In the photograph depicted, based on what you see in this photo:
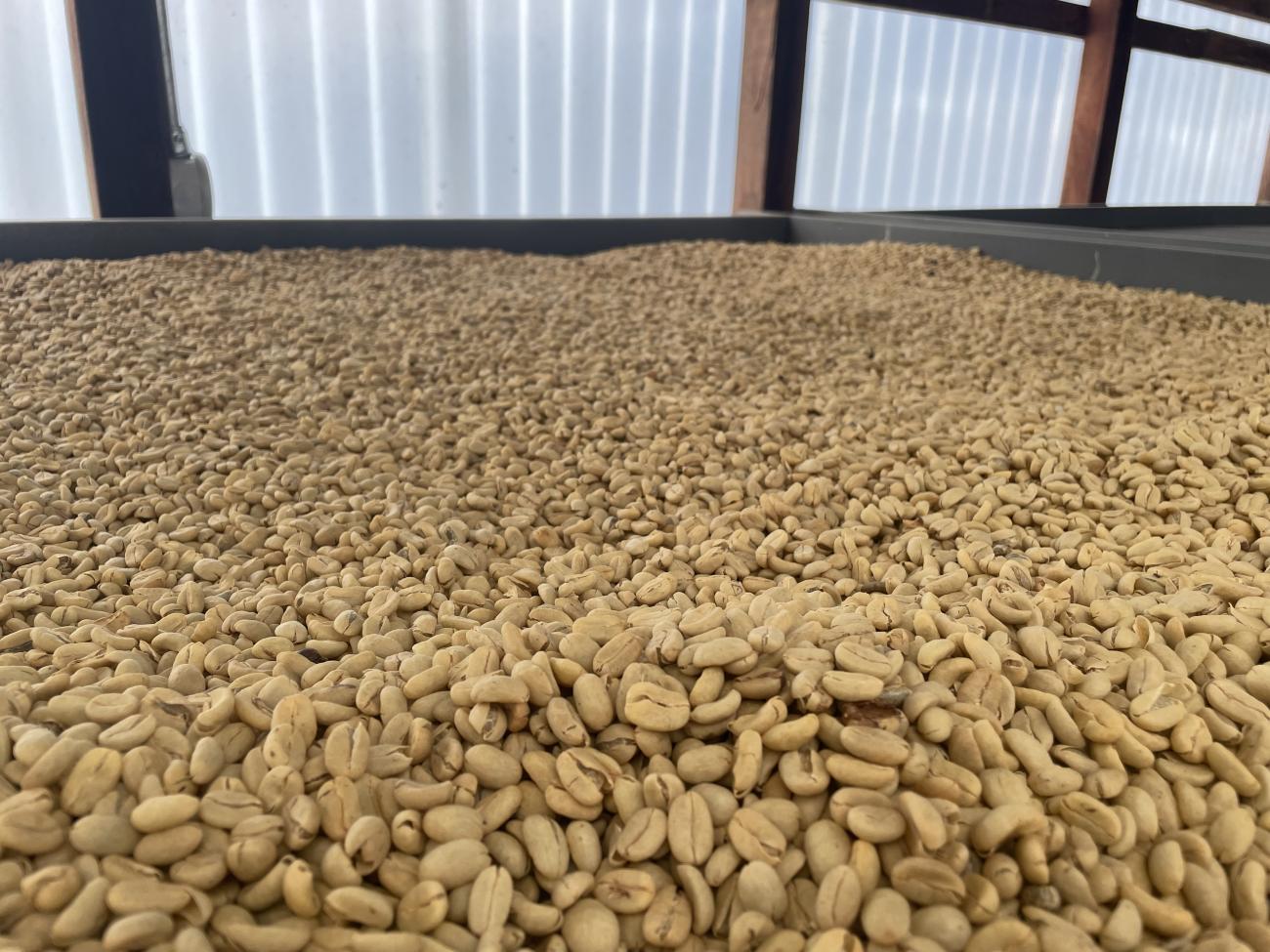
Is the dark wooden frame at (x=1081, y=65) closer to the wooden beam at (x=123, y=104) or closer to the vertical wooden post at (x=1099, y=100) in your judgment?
the vertical wooden post at (x=1099, y=100)

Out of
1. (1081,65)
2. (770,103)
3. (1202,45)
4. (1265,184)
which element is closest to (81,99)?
(770,103)

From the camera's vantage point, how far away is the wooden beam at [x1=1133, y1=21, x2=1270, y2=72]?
5.48 metres

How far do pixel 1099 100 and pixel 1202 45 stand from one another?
4.42ft

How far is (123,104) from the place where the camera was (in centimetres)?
289

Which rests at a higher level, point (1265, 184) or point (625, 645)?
point (1265, 184)

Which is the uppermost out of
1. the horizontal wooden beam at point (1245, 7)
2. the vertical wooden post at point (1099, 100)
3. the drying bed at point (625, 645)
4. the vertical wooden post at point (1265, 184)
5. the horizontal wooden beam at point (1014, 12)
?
the horizontal wooden beam at point (1245, 7)

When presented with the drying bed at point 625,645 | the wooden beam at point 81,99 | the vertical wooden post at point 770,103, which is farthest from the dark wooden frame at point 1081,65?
the wooden beam at point 81,99

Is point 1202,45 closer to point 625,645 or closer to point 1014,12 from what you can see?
point 1014,12

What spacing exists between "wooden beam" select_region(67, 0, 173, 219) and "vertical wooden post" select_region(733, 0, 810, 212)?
2.43 meters

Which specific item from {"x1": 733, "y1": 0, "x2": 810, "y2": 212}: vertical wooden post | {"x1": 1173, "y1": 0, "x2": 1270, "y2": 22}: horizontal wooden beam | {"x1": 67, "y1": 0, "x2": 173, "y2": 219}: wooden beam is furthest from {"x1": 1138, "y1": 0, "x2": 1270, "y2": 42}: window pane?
{"x1": 67, "y1": 0, "x2": 173, "y2": 219}: wooden beam

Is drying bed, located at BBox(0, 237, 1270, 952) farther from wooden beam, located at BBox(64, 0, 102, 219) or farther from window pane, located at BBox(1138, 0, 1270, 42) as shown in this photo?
window pane, located at BBox(1138, 0, 1270, 42)

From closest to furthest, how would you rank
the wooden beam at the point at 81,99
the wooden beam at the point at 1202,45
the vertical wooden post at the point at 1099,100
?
1. the wooden beam at the point at 81,99
2. the vertical wooden post at the point at 1099,100
3. the wooden beam at the point at 1202,45

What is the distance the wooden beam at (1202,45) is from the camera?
5483mm

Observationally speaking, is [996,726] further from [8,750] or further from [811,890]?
[8,750]
